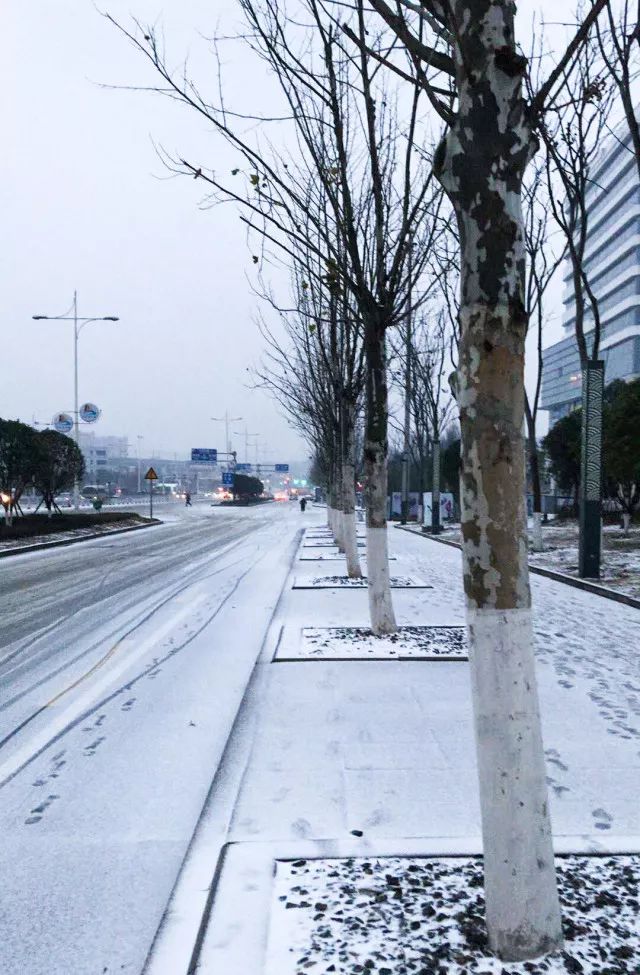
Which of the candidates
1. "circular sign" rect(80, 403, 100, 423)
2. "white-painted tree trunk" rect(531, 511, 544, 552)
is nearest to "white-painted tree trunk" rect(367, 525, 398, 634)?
"white-painted tree trunk" rect(531, 511, 544, 552)

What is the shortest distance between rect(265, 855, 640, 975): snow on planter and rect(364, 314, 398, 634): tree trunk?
500cm

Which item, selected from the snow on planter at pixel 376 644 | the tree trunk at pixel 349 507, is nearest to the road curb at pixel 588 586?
the snow on planter at pixel 376 644

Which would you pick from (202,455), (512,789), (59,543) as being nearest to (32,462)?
(59,543)

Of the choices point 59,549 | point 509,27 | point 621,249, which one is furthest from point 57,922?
point 621,249

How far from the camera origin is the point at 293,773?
186 inches

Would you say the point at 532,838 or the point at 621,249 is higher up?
the point at 621,249

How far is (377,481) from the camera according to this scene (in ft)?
29.2

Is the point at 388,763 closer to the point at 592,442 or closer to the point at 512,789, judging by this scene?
the point at 512,789

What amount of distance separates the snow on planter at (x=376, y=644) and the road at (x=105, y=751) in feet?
1.95

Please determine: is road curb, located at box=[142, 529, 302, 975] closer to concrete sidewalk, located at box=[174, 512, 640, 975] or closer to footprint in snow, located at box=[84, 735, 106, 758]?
concrete sidewalk, located at box=[174, 512, 640, 975]

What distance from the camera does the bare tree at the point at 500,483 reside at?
109 inches

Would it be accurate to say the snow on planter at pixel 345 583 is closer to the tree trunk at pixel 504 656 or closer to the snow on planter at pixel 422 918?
the snow on planter at pixel 422 918

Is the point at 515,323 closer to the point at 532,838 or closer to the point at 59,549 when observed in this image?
the point at 532,838

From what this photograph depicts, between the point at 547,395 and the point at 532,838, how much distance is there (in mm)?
113744
